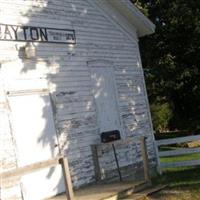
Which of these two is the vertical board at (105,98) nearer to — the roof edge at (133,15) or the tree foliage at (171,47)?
the roof edge at (133,15)

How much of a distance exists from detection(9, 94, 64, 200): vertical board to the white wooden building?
0.02m

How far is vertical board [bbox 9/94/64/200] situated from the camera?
12.1 m

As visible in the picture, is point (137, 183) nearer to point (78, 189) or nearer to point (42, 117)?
point (78, 189)

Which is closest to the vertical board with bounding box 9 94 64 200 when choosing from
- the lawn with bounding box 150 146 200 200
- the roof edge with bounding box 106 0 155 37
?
the lawn with bounding box 150 146 200 200

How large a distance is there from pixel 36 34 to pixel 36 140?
239 centimetres

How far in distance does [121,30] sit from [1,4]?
475 centimetres

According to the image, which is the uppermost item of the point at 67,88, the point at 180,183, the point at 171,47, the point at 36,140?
the point at 171,47

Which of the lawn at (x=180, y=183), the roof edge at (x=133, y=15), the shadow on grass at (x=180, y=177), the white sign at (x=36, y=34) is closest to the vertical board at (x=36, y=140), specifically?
the white sign at (x=36, y=34)

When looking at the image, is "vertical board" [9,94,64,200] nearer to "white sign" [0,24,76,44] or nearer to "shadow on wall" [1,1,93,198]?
"shadow on wall" [1,1,93,198]

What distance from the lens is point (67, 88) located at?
13.8 metres

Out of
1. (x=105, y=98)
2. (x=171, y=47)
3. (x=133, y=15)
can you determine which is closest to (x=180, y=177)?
(x=105, y=98)

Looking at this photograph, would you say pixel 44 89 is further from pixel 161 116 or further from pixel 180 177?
pixel 161 116

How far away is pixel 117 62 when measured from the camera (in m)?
15.9

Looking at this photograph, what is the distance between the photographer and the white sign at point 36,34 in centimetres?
1235
